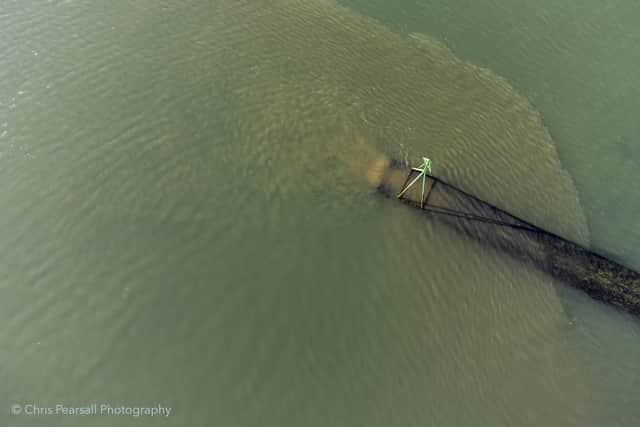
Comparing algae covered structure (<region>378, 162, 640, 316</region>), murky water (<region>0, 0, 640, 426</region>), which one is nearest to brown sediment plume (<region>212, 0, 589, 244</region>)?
murky water (<region>0, 0, 640, 426</region>)

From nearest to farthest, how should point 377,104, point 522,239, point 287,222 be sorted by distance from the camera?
point 287,222 < point 522,239 < point 377,104

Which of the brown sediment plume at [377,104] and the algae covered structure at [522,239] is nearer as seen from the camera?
the algae covered structure at [522,239]

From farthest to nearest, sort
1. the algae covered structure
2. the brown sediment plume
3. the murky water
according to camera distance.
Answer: the brown sediment plume < the algae covered structure < the murky water


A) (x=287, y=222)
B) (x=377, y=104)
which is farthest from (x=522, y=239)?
(x=287, y=222)

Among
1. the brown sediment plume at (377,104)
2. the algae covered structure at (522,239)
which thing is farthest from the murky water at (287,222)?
the algae covered structure at (522,239)

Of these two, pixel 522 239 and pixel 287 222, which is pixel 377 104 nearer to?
pixel 287 222

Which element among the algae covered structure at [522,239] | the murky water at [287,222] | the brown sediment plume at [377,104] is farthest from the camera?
the brown sediment plume at [377,104]

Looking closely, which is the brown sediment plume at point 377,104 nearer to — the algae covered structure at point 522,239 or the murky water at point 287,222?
the murky water at point 287,222

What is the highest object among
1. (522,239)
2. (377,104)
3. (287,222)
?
(377,104)

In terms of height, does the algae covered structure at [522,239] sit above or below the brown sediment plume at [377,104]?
below

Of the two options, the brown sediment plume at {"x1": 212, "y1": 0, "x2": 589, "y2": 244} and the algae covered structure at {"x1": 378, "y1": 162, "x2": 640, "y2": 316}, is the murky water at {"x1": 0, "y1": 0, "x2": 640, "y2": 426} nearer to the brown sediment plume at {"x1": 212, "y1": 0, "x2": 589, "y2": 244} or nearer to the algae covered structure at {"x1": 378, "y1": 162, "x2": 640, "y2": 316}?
the brown sediment plume at {"x1": 212, "y1": 0, "x2": 589, "y2": 244}
